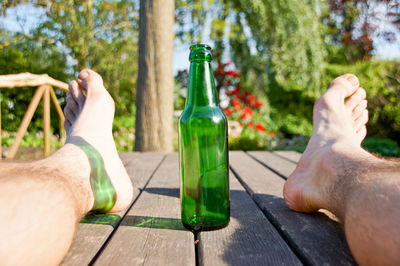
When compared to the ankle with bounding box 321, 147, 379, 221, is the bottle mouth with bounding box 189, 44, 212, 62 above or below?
above

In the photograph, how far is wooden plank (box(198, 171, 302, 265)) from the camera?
0.78 m

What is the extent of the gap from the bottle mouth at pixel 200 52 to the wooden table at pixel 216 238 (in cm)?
53

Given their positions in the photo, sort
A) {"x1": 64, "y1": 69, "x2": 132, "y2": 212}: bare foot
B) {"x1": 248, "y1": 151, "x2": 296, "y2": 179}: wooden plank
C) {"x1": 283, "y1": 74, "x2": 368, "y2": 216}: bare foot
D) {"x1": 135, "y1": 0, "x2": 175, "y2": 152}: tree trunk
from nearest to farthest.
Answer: {"x1": 283, "y1": 74, "x2": 368, "y2": 216}: bare foot
{"x1": 64, "y1": 69, "x2": 132, "y2": 212}: bare foot
{"x1": 248, "y1": 151, "x2": 296, "y2": 179}: wooden plank
{"x1": 135, "y1": 0, "x2": 175, "y2": 152}: tree trunk

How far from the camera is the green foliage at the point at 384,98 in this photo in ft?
18.8

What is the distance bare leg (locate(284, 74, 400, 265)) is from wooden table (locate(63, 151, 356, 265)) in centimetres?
8

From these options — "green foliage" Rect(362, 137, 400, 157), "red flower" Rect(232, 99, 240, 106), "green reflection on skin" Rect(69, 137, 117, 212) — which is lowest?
"green foliage" Rect(362, 137, 400, 157)

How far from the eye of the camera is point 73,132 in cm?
131

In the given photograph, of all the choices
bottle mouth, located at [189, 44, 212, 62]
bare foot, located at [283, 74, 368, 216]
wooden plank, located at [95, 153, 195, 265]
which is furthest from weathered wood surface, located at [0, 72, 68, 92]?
bare foot, located at [283, 74, 368, 216]

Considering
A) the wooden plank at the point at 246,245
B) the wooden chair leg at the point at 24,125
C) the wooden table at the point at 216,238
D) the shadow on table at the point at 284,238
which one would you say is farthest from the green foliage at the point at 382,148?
the wooden chair leg at the point at 24,125

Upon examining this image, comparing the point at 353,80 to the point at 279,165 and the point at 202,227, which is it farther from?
the point at 202,227

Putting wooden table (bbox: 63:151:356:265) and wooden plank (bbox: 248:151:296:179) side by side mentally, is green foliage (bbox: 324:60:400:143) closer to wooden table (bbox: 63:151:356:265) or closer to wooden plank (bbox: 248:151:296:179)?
wooden plank (bbox: 248:151:296:179)

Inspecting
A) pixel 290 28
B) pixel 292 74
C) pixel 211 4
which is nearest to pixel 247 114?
pixel 292 74

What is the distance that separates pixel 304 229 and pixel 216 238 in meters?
0.28

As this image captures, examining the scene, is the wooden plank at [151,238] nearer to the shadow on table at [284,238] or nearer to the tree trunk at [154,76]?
the shadow on table at [284,238]
